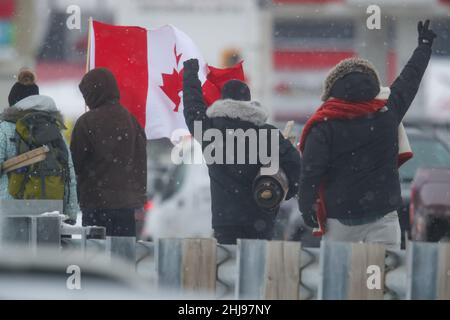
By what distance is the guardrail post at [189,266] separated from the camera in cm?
680

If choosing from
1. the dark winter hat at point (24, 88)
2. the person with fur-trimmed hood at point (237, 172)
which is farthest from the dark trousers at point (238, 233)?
the dark winter hat at point (24, 88)

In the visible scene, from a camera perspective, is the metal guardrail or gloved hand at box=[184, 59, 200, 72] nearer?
the metal guardrail

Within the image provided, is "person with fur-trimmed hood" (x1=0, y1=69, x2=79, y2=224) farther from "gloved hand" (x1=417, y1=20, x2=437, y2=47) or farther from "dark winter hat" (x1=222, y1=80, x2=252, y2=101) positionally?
"gloved hand" (x1=417, y1=20, x2=437, y2=47)

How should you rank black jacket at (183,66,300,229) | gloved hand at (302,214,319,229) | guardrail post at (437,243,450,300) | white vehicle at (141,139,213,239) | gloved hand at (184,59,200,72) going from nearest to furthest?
1. guardrail post at (437,243,450,300)
2. gloved hand at (302,214,319,229)
3. black jacket at (183,66,300,229)
4. gloved hand at (184,59,200,72)
5. white vehicle at (141,139,213,239)

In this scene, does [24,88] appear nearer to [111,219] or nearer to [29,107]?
[29,107]

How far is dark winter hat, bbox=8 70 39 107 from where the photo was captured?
29.9 feet

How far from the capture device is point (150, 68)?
1057cm

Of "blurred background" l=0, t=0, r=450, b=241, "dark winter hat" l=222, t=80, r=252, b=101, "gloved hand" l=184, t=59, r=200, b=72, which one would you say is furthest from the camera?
"blurred background" l=0, t=0, r=450, b=241

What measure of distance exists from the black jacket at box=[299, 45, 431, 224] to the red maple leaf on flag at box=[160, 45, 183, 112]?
280cm

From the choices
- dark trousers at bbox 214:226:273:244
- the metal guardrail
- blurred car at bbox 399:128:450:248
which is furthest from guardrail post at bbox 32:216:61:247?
blurred car at bbox 399:128:450:248

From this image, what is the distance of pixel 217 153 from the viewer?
26.8 ft

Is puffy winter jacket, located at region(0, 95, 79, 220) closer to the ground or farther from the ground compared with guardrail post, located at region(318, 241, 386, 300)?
farther from the ground
